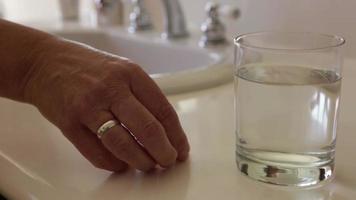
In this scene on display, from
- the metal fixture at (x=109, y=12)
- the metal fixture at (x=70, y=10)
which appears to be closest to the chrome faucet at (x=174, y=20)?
the metal fixture at (x=109, y=12)

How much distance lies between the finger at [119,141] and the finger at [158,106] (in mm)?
39

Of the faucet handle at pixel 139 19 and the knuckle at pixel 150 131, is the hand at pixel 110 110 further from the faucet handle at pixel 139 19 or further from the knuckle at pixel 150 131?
the faucet handle at pixel 139 19

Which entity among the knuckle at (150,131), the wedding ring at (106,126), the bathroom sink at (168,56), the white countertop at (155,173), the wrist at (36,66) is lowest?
the bathroom sink at (168,56)

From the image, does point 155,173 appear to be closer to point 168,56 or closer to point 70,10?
point 168,56

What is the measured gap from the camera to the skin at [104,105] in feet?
1.73

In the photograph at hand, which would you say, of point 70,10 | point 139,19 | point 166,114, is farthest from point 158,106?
point 70,10

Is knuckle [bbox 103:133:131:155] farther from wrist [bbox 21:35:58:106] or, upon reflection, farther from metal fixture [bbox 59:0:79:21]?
metal fixture [bbox 59:0:79:21]

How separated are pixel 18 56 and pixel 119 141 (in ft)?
0.57

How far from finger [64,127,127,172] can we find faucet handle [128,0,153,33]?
0.66 m

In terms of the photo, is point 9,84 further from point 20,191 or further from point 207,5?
point 207,5

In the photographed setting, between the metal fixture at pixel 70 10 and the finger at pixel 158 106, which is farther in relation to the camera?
the metal fixture at pixel 70 10

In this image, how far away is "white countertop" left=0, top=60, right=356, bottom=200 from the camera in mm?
498

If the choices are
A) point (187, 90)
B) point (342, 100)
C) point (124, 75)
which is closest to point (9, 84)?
point (124, 75)

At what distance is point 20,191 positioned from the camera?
513 mm
